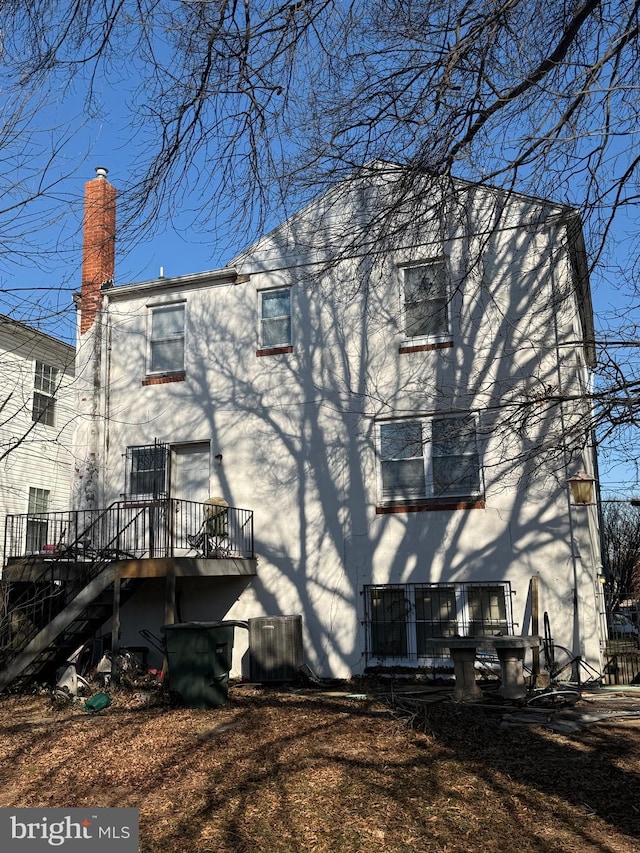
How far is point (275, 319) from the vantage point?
14195 millimetres

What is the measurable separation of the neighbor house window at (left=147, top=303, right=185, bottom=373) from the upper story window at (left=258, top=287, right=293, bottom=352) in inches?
69.4

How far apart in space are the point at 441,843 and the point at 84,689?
7.78m

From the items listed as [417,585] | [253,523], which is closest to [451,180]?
[417,585]

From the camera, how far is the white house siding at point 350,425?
11.7 metres

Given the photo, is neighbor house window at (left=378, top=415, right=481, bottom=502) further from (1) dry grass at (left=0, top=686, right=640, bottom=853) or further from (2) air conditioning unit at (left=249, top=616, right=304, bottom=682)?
(1) dry grass at (left=0, top=686, right=640, bottom=853)

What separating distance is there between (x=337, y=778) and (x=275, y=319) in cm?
939

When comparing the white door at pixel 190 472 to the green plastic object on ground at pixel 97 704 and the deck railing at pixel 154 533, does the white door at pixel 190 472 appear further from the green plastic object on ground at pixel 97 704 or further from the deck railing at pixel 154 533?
the green plastic object on ground at pixel 97 704

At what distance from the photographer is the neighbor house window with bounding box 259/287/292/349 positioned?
1411cm

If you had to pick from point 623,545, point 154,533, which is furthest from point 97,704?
point 623,545

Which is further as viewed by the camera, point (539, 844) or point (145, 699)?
point (145, 699)

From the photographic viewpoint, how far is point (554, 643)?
1132cm

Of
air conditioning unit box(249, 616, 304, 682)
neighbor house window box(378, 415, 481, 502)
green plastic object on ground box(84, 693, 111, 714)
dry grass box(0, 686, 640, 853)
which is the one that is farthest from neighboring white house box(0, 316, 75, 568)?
dry grass box(0, 686, 640, 853)

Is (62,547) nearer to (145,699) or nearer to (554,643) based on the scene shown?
(145,699)

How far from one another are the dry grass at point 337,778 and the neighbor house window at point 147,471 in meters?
5.55
